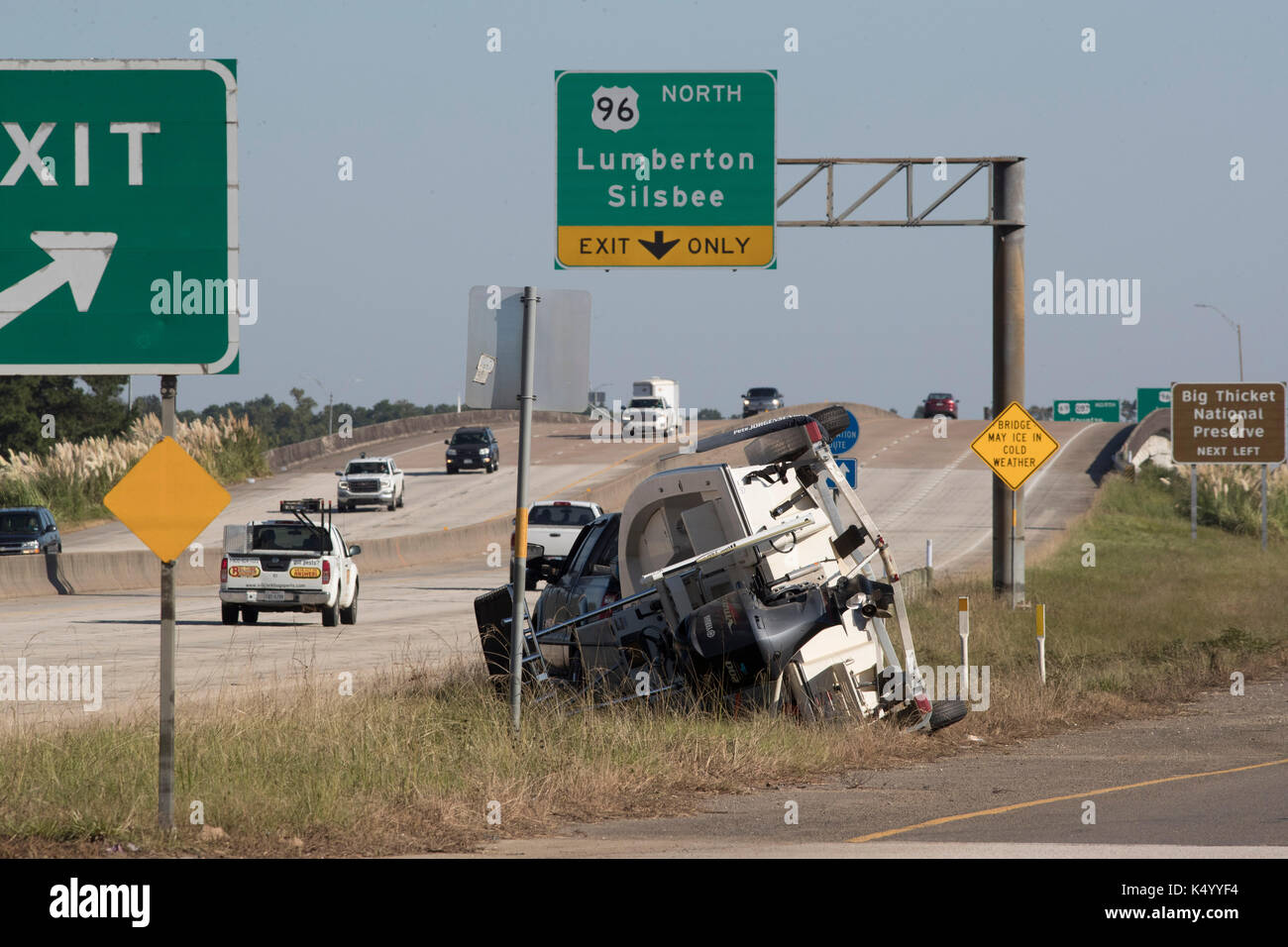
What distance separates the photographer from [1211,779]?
11.6 meters

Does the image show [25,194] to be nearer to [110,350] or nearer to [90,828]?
[110,350]

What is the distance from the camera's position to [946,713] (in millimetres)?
12695

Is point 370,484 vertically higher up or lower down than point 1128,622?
higher up

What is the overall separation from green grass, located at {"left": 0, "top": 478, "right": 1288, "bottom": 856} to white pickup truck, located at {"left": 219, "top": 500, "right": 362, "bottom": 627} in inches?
313

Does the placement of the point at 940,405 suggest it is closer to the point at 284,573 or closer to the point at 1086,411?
the point at 1086,411

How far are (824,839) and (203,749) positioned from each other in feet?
13.8

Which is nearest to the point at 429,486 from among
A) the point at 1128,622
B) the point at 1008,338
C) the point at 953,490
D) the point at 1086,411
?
the point at 953,490

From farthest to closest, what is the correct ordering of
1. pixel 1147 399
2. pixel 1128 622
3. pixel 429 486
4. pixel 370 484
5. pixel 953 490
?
pixel 1147 399 → pixel 953 490 → pixel 429 486 → pixel 370 484 → pixel 1128 622

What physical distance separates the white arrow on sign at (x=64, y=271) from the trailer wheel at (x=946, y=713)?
295 inches

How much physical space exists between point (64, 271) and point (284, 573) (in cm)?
1554

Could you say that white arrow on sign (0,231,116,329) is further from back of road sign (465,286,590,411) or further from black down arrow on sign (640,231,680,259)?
black down arrow on sign (640,231,680,259)

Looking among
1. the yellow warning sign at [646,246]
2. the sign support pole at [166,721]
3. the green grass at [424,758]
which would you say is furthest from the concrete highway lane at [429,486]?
the sign support pole at [166,721]

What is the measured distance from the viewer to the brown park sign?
38.8 m

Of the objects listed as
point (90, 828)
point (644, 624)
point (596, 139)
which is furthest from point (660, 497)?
point (596, 139)
